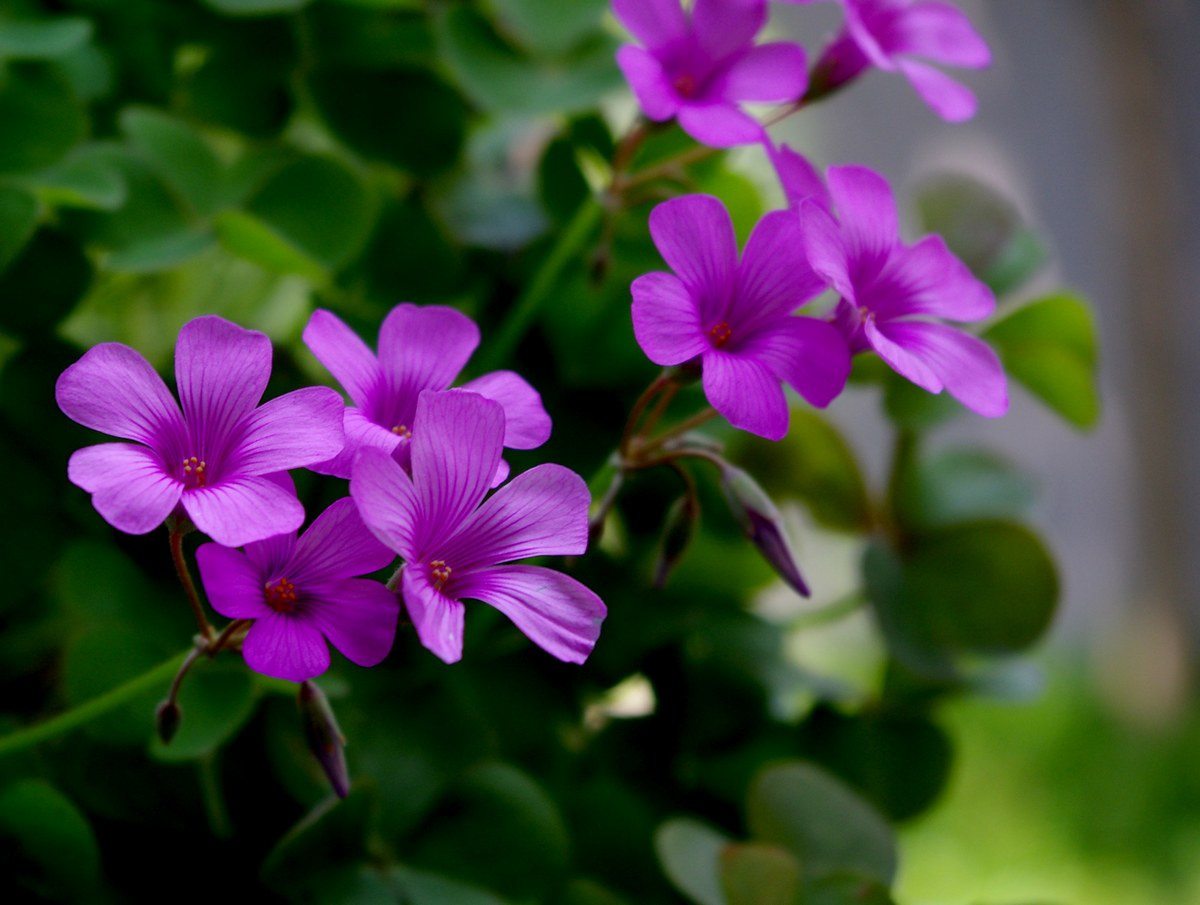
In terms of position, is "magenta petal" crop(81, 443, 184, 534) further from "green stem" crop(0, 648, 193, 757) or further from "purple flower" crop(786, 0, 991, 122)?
"purple flower" crop(786, 0, 991, 122)

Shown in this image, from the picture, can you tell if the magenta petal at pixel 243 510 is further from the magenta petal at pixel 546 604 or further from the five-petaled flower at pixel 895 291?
the five-petaled flower at pixel 895 291

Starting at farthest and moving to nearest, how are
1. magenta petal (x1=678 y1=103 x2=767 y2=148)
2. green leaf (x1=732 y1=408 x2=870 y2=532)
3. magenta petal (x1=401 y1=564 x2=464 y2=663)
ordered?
green leaf (x1=732 y1=408 x2=870 y2=532), magenta petal (x1=678 y1=103 x2=767 y2=148), magenta petal (x1=401 y1=564 x2=464 y2=663)

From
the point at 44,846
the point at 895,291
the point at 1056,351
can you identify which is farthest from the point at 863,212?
the point at 44,846

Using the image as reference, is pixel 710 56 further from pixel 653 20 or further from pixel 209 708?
pixel 209 708

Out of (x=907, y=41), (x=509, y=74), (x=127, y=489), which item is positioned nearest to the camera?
(x=127, y=489)

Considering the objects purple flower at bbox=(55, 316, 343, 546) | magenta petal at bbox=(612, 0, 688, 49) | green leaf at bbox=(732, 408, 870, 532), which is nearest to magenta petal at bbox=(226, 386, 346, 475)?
purple flower at bbox=(55, 316, 343, 546)

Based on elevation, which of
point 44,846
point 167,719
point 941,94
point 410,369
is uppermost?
point 941,94

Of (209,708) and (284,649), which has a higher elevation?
(284,649)
